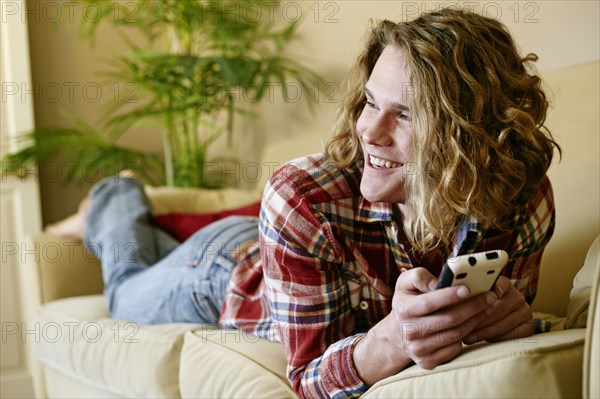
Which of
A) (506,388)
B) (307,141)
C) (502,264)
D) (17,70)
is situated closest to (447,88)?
(502,264)

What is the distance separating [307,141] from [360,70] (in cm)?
86

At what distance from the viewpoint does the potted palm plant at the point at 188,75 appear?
2.55 meters

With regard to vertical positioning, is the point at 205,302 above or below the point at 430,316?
below

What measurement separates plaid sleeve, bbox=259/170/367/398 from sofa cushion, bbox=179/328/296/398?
7 cm

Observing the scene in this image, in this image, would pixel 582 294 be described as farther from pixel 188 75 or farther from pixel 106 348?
pixel 188 75

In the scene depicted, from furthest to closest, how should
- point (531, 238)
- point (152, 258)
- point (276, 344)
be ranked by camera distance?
point (152, 258) < point (276, 344) < point (531, 238)

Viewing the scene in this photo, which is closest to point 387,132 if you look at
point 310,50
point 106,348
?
point 106,348

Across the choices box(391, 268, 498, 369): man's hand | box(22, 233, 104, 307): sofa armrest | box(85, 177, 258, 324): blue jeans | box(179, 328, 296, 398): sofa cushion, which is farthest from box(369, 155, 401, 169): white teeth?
box(22, 233, 104, 307): sofa armrest

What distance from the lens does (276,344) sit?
1.46 m

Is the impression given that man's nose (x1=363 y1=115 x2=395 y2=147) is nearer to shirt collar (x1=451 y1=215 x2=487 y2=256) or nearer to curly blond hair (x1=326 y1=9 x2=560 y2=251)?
curly blond hair (x1=326 y1=9 x2=560 y2=251)

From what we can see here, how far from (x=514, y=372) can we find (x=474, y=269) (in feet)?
0.43

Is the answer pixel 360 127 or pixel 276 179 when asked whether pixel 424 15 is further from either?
pixel 276 179

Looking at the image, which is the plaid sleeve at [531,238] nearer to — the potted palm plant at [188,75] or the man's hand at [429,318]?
the man's hand at [429,318]

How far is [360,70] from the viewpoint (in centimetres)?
133
